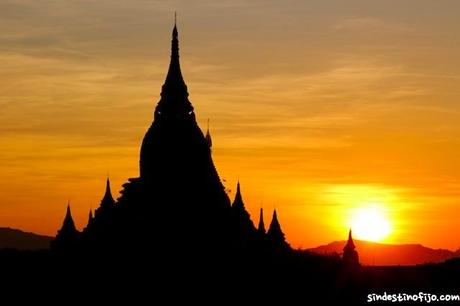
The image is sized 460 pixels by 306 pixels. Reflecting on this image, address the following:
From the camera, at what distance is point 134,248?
129 metres

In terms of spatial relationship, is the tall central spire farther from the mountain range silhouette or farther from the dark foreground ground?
the dark foreground ground

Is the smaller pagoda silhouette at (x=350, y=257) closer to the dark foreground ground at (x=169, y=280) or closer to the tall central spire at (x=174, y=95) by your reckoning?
the dark foreground ground at (x=169, y=280)

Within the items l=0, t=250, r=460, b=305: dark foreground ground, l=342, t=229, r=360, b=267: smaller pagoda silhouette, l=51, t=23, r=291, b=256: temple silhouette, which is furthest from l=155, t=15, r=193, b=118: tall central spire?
l=342, t=229, r=360, b=267: smaller pagoda silhouette

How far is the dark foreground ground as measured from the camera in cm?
12769

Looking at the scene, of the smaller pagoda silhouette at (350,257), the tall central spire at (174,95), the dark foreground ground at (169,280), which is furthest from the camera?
the smaller pagoda silhouette at (350,257)

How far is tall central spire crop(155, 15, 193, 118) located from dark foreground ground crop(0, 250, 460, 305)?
14.7m

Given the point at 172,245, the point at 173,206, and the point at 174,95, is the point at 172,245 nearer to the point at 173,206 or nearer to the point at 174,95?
the point at 173,206

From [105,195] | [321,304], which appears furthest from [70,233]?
[321,304]

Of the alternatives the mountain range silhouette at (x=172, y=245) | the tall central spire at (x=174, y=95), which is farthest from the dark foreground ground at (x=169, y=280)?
the tall central spire at (x=174, y=95)

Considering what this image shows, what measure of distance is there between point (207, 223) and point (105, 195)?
9.11m

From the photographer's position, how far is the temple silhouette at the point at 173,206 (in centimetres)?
13025

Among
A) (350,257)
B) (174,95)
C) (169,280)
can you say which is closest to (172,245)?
(169,280)

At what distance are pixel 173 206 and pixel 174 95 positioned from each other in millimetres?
11400

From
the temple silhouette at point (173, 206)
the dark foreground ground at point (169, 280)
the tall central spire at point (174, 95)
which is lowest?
the dark foreground ground at point (169, 280)
